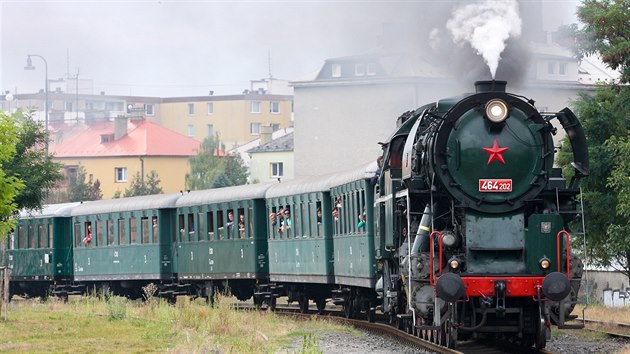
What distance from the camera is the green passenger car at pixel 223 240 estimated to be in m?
30.0

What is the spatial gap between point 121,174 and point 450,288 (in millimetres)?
80121

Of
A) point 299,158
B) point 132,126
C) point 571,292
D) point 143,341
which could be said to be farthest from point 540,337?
point 132,126

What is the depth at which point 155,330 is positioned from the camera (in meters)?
21.5

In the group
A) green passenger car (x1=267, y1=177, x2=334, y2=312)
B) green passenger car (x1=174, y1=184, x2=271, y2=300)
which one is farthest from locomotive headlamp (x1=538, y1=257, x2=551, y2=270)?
green passenger car (x1=174, y1=184, x2=271, y2=300)

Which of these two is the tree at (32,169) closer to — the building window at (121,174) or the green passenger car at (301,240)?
the green passenger car at (301,240)

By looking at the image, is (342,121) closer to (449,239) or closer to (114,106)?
(449,239)

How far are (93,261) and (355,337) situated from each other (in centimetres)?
1840

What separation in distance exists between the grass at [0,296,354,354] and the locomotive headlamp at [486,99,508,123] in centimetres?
356

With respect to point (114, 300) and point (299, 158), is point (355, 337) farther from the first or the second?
point (299, 158)

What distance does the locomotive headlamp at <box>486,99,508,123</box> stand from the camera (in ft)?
52.2

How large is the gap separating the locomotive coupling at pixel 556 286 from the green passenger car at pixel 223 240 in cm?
1505

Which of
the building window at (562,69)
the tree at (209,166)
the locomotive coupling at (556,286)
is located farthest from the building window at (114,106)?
the locomotive coupling at (556,286)

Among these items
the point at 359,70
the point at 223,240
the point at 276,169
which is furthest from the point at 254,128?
the point at 223,240

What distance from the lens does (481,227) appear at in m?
15.9
